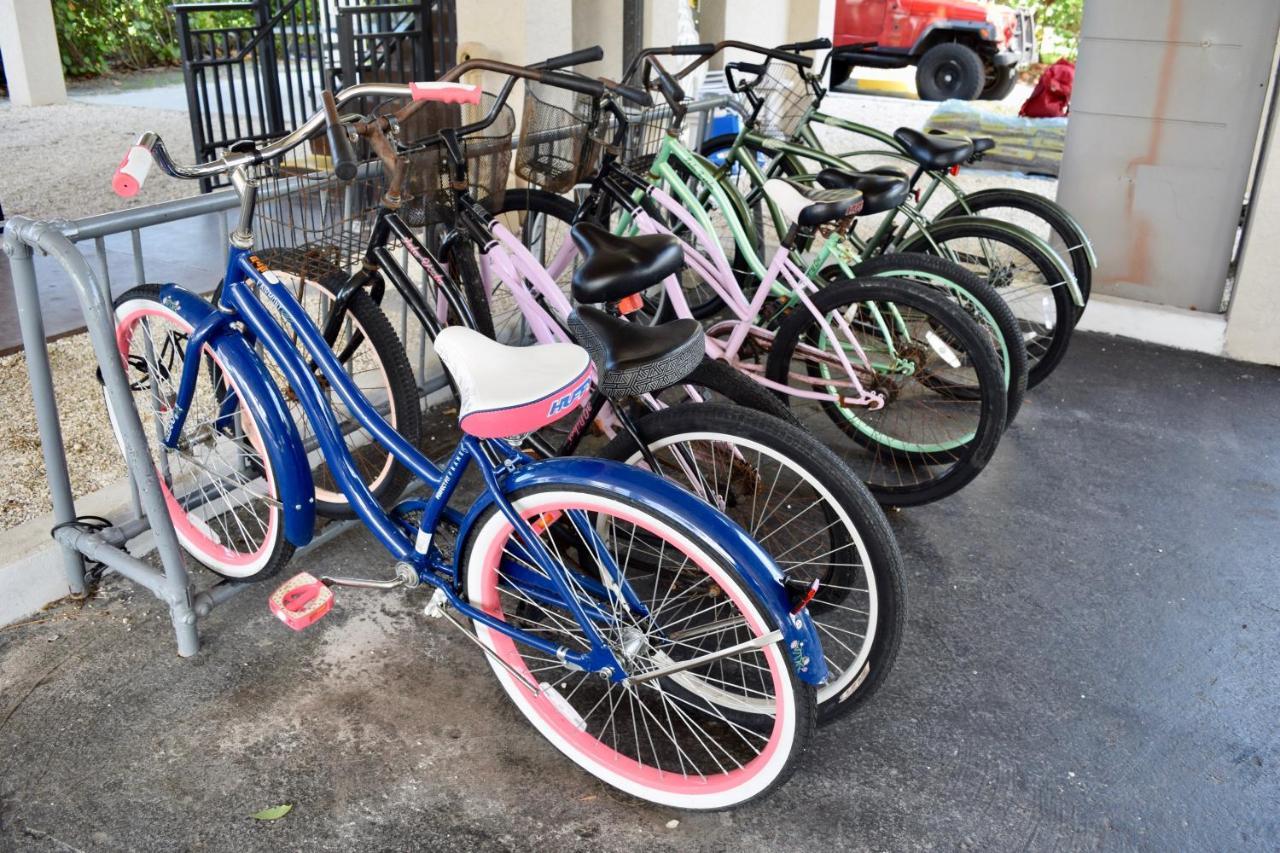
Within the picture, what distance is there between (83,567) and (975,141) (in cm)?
347

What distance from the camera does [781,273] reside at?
11.4 feet

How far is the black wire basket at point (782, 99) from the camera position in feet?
15.3

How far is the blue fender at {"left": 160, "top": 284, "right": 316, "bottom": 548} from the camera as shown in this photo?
2475 mm

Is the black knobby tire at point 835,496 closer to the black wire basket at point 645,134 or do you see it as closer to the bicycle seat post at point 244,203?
the bicycle seat post at point 244,203

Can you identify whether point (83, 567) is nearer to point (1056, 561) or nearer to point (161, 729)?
point (161, 729)

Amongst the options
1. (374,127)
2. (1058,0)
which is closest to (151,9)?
(1058,0)

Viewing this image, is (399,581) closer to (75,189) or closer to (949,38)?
(75,189)

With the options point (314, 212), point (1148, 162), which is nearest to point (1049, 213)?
point (1148, 162)

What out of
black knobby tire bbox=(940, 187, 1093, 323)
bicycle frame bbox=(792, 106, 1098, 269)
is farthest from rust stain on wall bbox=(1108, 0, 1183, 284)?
black knobby tire bbox=(940, 187, 1093, 323)

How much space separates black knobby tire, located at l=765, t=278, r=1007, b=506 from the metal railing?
1.70m

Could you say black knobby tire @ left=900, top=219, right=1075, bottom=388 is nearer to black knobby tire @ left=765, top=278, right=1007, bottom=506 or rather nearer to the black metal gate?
black knobby tire @ left=765, top=278, right=1007, bottom=506

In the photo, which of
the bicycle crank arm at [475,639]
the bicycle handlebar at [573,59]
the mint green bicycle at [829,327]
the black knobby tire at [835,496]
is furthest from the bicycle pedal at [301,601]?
the bicycle handlebar at [573,59]

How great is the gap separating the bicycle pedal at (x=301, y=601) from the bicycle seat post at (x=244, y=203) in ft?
2.56

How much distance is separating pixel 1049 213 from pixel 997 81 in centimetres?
902
